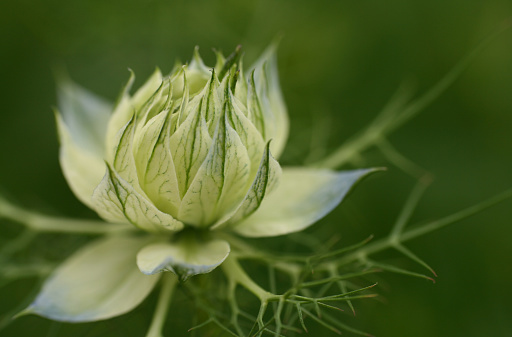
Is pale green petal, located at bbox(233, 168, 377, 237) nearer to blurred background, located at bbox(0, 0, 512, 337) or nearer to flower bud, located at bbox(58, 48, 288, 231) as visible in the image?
flower bud, located at bbox(58, 48, 288, 231)

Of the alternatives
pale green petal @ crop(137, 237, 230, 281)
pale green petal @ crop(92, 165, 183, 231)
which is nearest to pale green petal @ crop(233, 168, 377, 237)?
pale green petal @ crop(137, 237, 230, 281)

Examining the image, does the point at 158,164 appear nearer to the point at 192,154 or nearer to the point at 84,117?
the point at 192,154

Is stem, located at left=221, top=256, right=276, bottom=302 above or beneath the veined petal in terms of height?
beneath

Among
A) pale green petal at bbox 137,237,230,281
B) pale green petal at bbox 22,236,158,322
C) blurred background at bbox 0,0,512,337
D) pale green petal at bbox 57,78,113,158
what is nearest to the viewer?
pale green petal at bbox 137,237,230,281

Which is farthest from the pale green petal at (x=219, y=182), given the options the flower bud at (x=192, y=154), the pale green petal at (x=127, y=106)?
the pale green petal at (x=127, y=106)

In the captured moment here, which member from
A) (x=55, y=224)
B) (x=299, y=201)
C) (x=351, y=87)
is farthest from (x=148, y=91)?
(x=351, y=87)

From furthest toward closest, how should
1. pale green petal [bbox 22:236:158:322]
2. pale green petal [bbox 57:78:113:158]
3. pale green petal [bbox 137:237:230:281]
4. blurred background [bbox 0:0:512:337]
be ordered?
1. blurred background [bbox 0:0:512:337]
2. pale green petal [bbox 57:78:113:158]
3. pale green petal [bbox 22:236:158:322]
4. pale green petal [bbox 137:237:230:281]
